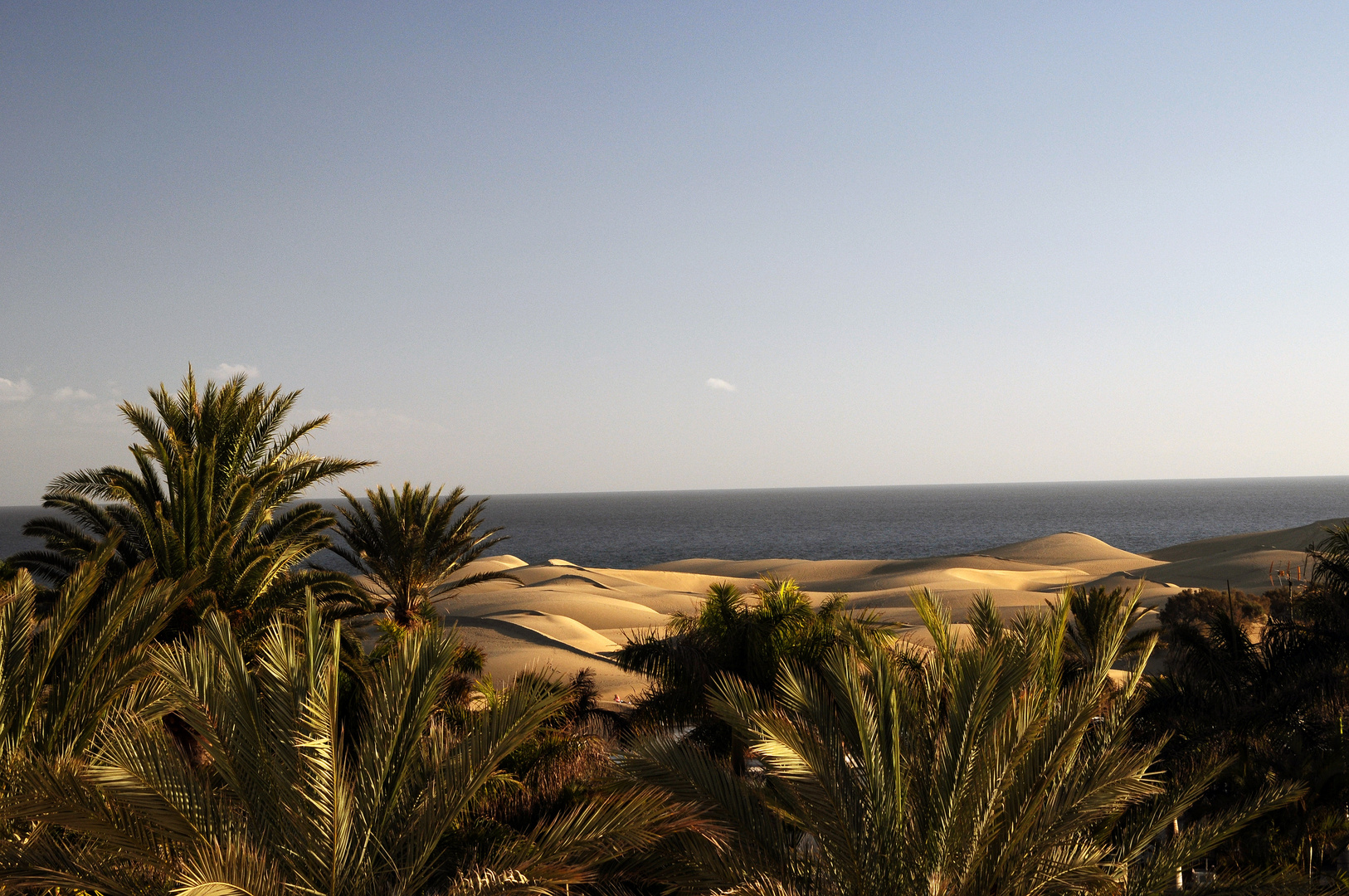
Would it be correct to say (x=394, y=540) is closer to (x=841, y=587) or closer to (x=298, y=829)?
(x=298, y=829)

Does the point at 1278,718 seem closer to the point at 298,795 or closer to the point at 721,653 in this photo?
the point at 721,653

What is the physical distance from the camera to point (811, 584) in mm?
56812

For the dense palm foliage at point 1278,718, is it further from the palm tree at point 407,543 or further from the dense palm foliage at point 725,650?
the palm tree at point 407,543

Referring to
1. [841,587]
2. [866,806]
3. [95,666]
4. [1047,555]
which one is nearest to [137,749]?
[95,666]

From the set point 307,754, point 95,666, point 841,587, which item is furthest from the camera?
point 841,587

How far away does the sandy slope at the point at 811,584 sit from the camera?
33.2 metres

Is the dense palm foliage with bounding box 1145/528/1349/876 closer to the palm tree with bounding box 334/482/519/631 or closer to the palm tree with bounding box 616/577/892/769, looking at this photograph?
the palm tree with bounding box 616/577/892/769

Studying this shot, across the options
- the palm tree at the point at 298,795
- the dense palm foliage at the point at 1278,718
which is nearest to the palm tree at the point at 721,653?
the dense palm foliage at the point at 1278,718

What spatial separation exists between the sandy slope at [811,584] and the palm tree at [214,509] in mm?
12081

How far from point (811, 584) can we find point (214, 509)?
45977mm

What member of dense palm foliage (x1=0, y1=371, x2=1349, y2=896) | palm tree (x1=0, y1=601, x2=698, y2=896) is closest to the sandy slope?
dense palm foliage (x1=0, y1=371, x2=1349, y2=896)

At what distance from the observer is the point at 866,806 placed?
21.2 feet

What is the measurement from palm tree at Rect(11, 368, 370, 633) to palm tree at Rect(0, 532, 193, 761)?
4.21 metres

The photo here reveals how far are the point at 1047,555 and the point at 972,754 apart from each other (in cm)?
6712
